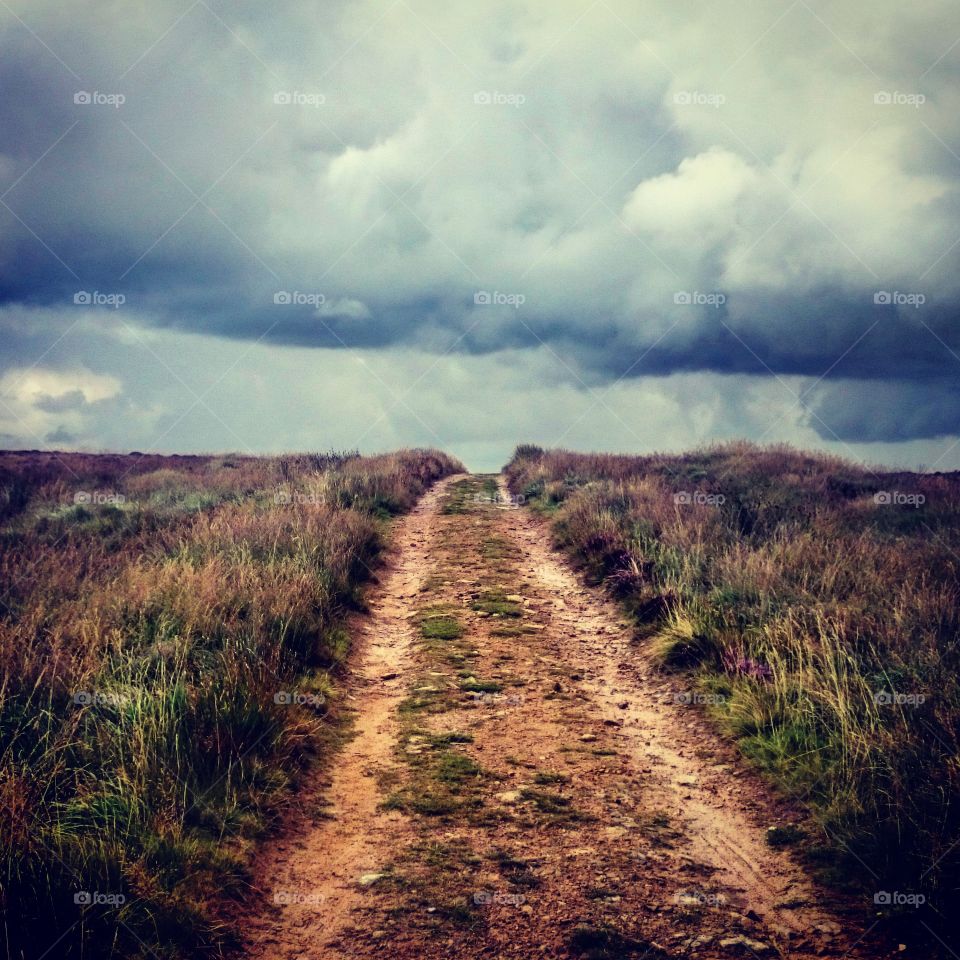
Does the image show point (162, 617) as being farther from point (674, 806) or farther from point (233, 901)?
point (674, 806)

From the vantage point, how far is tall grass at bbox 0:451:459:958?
4.00 meters

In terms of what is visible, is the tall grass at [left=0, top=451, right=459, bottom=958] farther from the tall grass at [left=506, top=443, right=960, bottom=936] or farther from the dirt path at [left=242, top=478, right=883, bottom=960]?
the tall grass at [left=506, top=443, right=960, bottom=936]

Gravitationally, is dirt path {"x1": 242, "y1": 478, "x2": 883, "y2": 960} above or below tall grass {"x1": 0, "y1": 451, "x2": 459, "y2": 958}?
below

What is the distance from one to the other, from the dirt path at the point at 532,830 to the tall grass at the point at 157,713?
480mm

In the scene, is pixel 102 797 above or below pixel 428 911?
above

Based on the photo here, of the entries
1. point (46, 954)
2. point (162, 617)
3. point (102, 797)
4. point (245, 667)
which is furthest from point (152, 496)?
point (46, 954)

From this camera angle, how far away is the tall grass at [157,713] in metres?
4.00

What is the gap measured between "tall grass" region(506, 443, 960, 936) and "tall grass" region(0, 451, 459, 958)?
4163mm

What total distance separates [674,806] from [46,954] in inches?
173

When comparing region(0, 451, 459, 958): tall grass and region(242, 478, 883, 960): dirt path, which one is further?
region(242, 478, 883, 960): dirt path

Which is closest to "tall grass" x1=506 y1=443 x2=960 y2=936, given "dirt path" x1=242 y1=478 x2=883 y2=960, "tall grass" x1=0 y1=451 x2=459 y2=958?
"dirt path" x1=242 y1=478 x2=883 y2=960

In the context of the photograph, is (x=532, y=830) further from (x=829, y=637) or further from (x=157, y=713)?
(x=829, y=637)

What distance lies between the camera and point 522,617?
10.4 metres

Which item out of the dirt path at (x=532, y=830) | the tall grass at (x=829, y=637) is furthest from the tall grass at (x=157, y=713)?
the tall grass at (x=829, y=637)
